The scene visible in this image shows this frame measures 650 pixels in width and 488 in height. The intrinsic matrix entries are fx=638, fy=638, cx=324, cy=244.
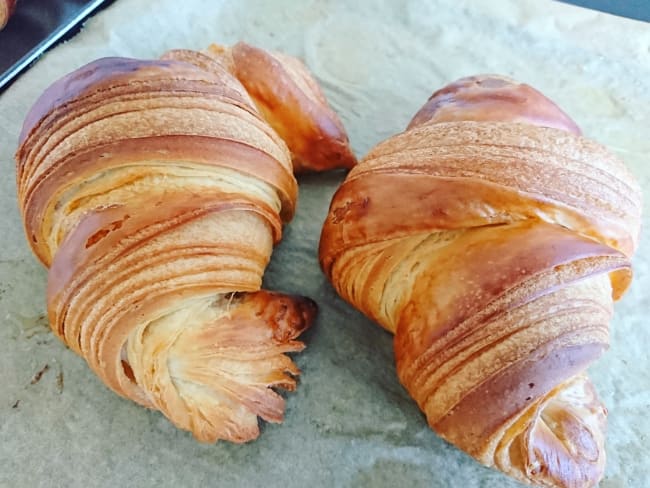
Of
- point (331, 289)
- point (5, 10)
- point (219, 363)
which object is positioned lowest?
point (331, 289)

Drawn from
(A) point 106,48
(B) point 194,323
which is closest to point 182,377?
(B) point 194,323

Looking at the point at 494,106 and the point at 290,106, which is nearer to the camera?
the point at 494,106

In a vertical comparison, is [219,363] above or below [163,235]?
below

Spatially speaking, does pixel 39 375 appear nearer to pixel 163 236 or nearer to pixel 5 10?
pixel 163 236

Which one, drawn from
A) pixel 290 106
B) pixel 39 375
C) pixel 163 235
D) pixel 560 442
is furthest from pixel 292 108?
pixel 560 442

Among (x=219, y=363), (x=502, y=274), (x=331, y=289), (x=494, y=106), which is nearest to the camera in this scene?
(x=502, y=274)

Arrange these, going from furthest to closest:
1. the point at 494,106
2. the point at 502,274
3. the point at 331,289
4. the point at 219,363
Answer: the point at 331,289, the point at 494,106, the point at 219,363, the point at 502,274
